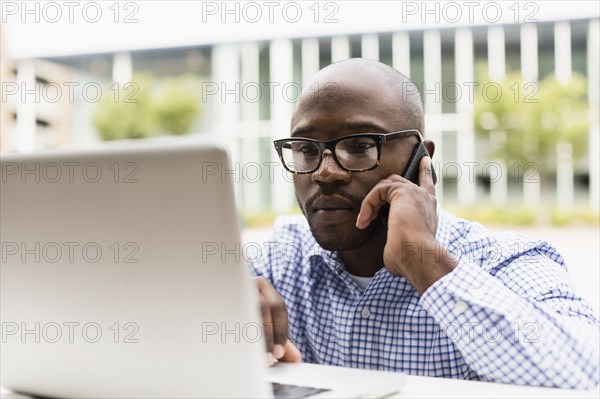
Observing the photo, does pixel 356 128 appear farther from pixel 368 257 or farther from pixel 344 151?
pixel 368 257

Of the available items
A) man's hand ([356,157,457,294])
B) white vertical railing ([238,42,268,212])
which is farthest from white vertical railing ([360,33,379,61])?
man's hand ([356,157,457,294])

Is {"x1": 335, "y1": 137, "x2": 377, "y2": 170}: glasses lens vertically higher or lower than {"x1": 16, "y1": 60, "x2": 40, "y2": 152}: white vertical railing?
lower

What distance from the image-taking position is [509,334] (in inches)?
47.3

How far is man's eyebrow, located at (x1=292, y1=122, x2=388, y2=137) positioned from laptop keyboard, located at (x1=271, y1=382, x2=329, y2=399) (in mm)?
705

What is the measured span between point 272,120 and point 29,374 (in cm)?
1810

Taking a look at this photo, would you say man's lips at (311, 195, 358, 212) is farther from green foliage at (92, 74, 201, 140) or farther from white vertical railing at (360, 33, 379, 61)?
green foliage at (92, 74, 201, 140)

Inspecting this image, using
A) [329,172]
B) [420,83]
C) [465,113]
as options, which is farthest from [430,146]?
[465,113]

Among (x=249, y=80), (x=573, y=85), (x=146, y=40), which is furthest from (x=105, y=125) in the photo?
(x=573, y=85)

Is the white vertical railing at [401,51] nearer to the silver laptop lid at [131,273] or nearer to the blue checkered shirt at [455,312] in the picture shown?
the blue checkered shirt at [455,312]

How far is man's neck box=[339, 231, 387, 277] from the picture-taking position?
5.49 ft

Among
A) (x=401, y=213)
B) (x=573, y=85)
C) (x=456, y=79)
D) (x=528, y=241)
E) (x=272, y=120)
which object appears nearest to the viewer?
(x=401, y=213)

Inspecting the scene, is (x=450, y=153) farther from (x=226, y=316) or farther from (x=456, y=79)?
(x=226, y=316)

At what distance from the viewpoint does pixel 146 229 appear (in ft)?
2.65

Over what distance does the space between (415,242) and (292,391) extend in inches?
15.1
